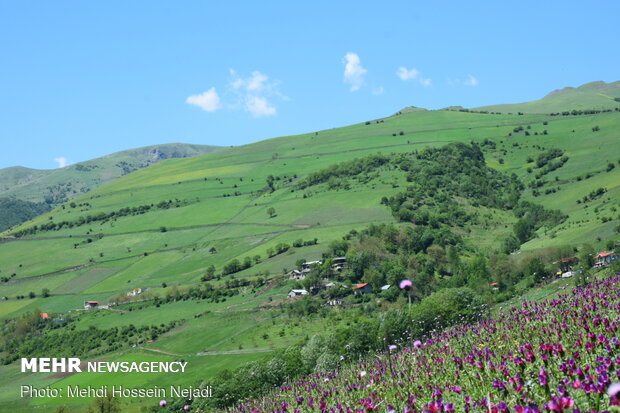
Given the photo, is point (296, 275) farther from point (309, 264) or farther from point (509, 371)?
point (509, 371)

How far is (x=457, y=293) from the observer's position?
103125 mm

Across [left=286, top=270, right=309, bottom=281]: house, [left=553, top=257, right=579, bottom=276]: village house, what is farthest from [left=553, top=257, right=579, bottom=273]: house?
[left=286, top=270, right=309, bottom=281]: house

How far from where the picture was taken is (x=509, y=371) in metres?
21.7

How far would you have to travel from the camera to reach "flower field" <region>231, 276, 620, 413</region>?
16.1 m

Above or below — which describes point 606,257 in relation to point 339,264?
above

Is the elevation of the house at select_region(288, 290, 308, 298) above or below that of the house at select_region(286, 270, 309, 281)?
below

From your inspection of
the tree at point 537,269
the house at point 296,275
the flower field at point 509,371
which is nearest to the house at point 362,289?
the house at point 296,275

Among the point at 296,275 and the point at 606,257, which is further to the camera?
the point at 296,275

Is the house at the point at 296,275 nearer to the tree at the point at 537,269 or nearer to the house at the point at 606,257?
the tree at the point at 537,269

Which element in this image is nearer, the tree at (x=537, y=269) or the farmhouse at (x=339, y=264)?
the tree at (x=537, y=269)

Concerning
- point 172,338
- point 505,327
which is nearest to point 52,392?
point 172,338

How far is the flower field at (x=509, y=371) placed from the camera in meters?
16.1

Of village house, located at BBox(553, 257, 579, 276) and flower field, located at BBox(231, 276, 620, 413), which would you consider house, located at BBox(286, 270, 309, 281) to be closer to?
village house, located at BBox(553, 257, 579, 276)

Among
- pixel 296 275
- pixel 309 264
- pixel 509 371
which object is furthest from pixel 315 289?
pixel 509 371
